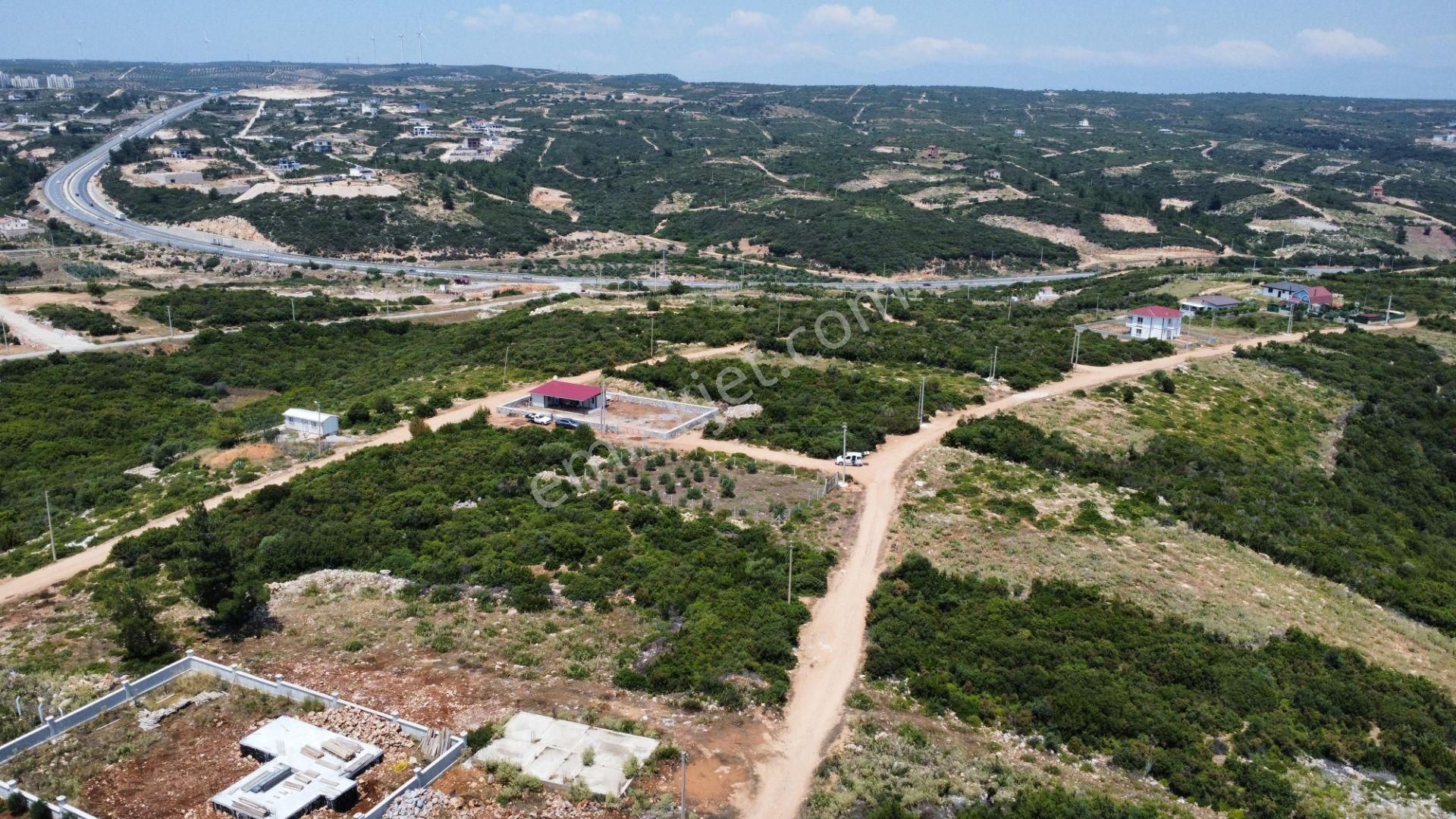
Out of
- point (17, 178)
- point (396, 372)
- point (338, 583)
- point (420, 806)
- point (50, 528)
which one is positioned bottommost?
point (396, 372)

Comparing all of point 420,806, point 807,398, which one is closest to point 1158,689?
point 420,806

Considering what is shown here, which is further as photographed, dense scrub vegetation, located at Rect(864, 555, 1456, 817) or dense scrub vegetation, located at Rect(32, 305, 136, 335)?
dense scrub vegetation, located at Rect(32, 305, 136, 335)

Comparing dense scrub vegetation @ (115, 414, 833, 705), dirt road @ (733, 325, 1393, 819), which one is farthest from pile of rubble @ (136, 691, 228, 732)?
dirt road @ (733, 325, 1393, 819)

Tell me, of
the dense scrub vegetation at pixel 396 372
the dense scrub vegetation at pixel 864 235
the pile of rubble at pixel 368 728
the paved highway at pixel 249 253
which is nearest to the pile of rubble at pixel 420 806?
the pile of rubble at pixel 368 728

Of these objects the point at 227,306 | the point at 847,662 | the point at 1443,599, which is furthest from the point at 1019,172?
the point at 847,662

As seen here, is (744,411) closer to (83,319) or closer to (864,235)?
(83,319)

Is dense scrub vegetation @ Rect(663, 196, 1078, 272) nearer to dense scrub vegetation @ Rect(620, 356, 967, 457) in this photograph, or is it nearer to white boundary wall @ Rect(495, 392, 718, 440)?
dense scrub vegetation @ Rect(620, 356, 967, 457)

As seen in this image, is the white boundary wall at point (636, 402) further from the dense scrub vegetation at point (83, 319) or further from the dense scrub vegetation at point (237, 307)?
the dense scrub vegetation at point (83, 319)
